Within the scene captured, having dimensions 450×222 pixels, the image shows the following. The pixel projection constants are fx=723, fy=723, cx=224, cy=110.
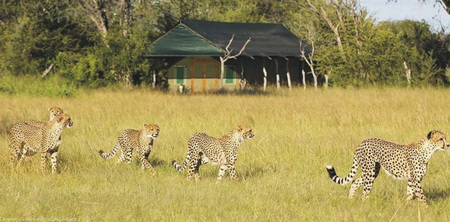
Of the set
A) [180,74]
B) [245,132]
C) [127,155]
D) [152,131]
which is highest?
[245,132]

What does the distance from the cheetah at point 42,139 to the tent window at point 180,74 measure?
27.4 metres

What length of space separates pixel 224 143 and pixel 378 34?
24834 millimetres

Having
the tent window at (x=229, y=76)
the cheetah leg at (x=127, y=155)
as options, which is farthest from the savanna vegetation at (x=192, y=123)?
the tent window at (x=229, y=76)

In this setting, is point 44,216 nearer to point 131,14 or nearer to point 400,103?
point 400,103

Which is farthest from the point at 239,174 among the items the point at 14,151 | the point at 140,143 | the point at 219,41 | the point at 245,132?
the point at 219,41

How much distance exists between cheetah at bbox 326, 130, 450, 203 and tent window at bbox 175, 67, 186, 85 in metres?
29.6

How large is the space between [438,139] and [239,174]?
3.16 meters

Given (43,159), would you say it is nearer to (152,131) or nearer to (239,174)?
(152,131)

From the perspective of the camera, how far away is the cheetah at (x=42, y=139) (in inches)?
353

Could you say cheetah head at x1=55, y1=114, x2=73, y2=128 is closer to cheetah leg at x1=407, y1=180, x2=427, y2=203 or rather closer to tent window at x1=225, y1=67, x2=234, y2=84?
cheetah leg at x1=407, y1=180, x2=427, y2=203

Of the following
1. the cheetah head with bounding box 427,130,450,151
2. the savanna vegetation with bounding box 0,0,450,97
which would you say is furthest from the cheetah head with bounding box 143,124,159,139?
the savanna vegetation with bounding box 0,0,450,97

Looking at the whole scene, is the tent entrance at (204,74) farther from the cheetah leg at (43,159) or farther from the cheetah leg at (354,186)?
the cheetah leg at (354,186)

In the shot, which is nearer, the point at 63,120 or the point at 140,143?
the point at 63,120

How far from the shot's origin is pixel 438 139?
700 centimetres
